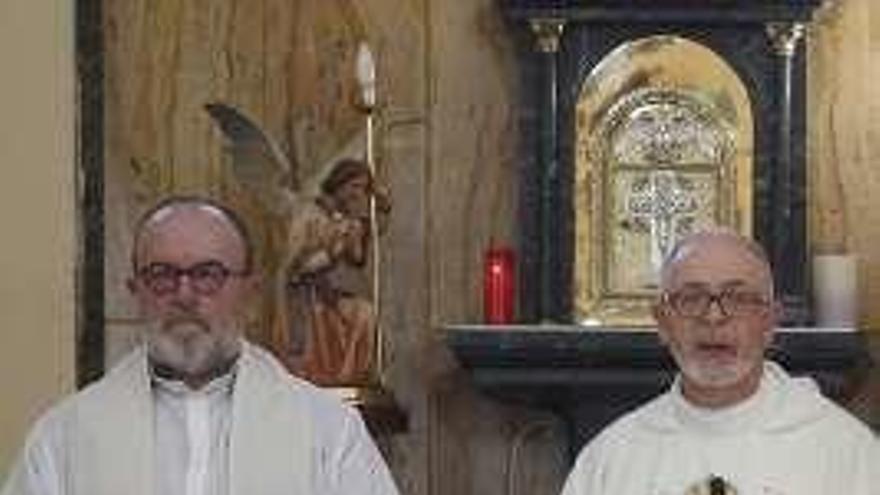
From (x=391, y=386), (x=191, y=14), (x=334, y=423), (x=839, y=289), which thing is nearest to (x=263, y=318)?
(x=391, y=386)

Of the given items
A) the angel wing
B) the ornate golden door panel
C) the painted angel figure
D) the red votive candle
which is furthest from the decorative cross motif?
the angel wing

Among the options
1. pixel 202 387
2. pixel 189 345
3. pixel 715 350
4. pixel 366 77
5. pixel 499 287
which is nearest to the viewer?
pixel 715 350

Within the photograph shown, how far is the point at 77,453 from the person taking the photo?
464 cm

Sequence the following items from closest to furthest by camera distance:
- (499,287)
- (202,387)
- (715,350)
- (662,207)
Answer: (715,350) → (202,387) → (499,287) → (662,207)

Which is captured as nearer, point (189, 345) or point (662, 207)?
point (189, 345)

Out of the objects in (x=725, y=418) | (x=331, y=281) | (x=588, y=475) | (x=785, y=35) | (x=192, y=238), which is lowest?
(x=588, y=475)

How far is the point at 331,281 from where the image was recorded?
22.8 ft

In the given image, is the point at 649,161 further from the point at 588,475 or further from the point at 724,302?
the point at 724,302

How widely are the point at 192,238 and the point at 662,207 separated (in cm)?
284

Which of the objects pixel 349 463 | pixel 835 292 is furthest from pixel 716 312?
pixel 835 292

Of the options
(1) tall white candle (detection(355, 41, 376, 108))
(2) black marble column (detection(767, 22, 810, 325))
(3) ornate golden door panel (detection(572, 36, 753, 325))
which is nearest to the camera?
(1) tall white candle (detection(355, 41, 376, 108))

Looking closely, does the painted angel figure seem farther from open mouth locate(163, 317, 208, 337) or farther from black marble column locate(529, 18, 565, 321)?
open mouth locate(163, 317, 208, 337)

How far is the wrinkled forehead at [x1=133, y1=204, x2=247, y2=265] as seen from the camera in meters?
4.48

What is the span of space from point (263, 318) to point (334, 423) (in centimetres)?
247
